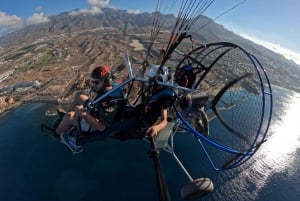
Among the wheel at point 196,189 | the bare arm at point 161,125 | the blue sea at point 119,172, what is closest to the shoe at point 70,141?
the bare arm at point 161,125

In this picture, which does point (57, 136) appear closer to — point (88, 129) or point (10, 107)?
point (88, 129)

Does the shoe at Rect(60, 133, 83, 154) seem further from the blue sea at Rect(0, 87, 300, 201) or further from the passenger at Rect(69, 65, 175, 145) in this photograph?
the blue sea at Rect(0, 87, 300, 201)

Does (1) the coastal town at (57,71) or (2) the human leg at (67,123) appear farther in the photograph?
(1) the coastal town at (57,71)

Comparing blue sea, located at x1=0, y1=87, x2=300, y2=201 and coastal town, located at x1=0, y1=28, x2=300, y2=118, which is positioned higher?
coastal town, located at x1=0, y1=28, x2=300, y2=118

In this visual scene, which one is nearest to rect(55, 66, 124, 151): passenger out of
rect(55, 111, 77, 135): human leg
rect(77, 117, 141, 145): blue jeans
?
rect(77, 117, 141, 145): blue jeans

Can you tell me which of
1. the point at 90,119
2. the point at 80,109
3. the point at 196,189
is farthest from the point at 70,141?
the point at 196,189

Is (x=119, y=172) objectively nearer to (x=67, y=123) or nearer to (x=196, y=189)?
(x=67, y=123)

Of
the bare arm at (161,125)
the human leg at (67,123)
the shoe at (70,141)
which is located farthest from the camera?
the shoe at (70,141)

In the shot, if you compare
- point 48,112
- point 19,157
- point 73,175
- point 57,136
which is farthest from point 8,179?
point 57,136

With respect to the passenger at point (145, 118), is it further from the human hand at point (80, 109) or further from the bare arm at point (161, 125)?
the human hand at point (80, 109)
